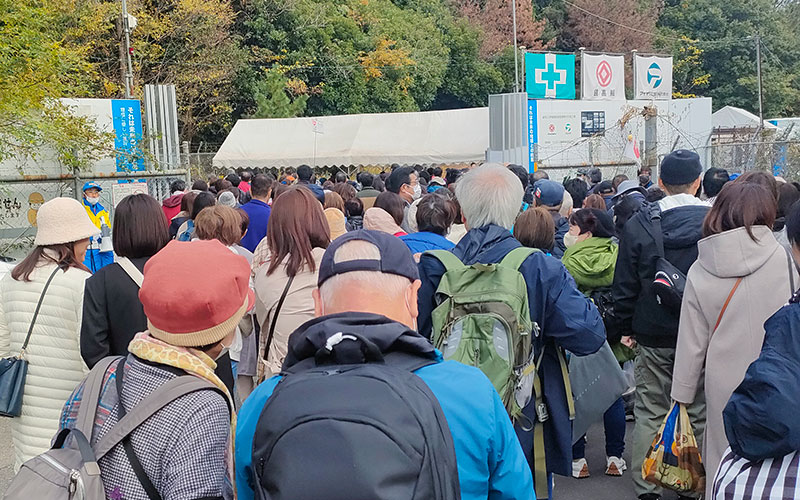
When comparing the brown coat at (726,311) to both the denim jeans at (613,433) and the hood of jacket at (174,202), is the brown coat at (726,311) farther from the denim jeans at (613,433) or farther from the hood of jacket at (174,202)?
the hood of jacket at (174,202)

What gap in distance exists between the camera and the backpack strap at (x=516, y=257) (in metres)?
3.34

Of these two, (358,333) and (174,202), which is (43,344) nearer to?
(358,333)

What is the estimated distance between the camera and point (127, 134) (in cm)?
1490

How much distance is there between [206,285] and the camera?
2297 mm

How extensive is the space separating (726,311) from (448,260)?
54.9 inches

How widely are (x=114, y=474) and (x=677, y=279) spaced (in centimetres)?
328

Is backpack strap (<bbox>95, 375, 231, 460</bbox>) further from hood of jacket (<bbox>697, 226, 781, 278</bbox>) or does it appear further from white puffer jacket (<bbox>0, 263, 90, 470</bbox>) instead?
hood of jacket (<bbox>697, 226, 781, 278</bbox>)

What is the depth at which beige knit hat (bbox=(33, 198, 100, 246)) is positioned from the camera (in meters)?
3.87

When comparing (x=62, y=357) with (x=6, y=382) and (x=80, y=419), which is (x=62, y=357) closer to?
(x=6, y=382)

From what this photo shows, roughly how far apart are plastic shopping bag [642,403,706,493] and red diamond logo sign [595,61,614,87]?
20.0 metres

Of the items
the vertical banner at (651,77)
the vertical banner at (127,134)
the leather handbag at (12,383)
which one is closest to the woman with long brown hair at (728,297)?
the leather handbag at (12,383)

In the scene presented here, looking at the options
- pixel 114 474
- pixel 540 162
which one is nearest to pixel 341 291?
pixel 114 474

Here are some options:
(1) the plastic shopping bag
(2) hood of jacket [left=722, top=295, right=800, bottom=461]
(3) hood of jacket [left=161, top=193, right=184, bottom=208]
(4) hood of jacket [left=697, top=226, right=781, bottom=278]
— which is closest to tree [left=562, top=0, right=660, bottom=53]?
→ (3) hood of jacket [left=161, top=193, right=184, bottom=208]

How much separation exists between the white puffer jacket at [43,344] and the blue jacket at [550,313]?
5.47 feet
